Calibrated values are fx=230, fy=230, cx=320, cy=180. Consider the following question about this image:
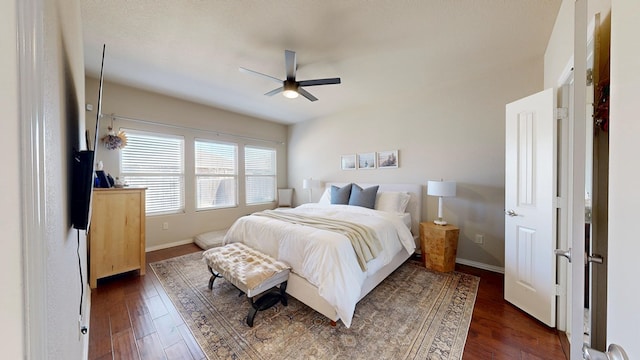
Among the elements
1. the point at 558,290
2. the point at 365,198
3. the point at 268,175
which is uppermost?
the point at 268,175

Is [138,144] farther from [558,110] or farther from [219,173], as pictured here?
[558,110]

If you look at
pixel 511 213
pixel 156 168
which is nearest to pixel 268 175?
pixel 156 168

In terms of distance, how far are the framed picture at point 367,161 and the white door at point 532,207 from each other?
6.82 feet

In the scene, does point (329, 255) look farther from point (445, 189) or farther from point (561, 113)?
point (561, 113)

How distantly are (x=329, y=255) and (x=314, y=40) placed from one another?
202 centimetres

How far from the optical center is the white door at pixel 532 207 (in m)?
1.85

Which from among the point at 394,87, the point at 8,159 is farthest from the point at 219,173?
the point at 8,159

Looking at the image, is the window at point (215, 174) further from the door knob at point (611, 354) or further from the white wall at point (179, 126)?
the door knob at point (611, 354)

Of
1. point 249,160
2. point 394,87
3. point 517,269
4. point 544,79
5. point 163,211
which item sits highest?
point 394,87

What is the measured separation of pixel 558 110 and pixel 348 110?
306 cm

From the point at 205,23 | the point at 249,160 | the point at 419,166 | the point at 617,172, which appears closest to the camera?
the point at 617,172

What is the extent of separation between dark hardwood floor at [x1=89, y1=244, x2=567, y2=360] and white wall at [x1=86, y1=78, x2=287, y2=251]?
149 centimetres

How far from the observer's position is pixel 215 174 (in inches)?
177

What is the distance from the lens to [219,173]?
14.9 ft
